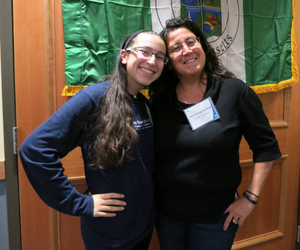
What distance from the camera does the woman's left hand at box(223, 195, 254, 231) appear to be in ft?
3.20

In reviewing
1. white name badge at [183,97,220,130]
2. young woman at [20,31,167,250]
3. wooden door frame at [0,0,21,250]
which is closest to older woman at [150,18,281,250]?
white name badge at [183,97,220,130]

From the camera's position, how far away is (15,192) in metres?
1.17

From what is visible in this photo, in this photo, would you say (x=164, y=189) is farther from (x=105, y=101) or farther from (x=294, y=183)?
(x=294, y=183)

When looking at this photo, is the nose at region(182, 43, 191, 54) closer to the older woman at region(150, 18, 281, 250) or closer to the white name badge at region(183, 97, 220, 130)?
the older woman at region(150, 18, 281, 250)

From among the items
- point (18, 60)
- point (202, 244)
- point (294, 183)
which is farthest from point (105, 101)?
point (294, 183)

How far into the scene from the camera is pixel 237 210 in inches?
38.8

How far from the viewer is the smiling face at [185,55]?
100 centimetres

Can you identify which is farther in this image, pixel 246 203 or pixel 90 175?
pixel 246 203

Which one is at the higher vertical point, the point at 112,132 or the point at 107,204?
the point at 112,132

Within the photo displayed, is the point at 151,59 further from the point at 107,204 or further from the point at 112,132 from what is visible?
the point at 107,204

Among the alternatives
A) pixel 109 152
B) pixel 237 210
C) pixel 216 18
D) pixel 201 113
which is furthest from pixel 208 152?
pixel 216 18

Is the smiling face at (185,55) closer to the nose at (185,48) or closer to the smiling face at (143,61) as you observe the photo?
the nose at (185,48)

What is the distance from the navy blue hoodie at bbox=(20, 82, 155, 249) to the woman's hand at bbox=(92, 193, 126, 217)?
0.02 m

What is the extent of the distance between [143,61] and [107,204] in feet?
1.80
